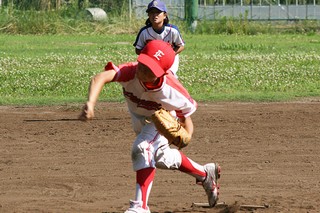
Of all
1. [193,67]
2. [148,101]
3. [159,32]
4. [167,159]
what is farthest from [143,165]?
[193,67]

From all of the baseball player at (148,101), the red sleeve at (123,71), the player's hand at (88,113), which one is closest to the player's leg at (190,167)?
the baseball player at (148,101)

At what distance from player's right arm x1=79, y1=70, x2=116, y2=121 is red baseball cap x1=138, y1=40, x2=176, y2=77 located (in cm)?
31

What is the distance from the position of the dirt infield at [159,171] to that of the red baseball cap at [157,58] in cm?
153

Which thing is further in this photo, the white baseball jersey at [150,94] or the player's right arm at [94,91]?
the white baseball jersey at [150,94]

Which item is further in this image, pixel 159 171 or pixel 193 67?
pixel 193 67

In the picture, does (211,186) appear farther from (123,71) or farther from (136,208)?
(123,71)

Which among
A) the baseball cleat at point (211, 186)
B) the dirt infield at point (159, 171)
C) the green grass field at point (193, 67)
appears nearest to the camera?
the baseball cleat at point (211, 186)

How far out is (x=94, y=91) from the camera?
20.2 feet

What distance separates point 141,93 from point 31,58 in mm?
13670

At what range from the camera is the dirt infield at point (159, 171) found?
757 centimetres

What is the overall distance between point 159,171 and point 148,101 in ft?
7.77

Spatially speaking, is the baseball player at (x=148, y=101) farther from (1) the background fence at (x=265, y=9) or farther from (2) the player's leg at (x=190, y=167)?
(1) the background fence at (x=265, y=9)

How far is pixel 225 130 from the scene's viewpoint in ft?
37.3

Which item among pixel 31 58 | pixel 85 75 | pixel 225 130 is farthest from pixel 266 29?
pixel 225 130
